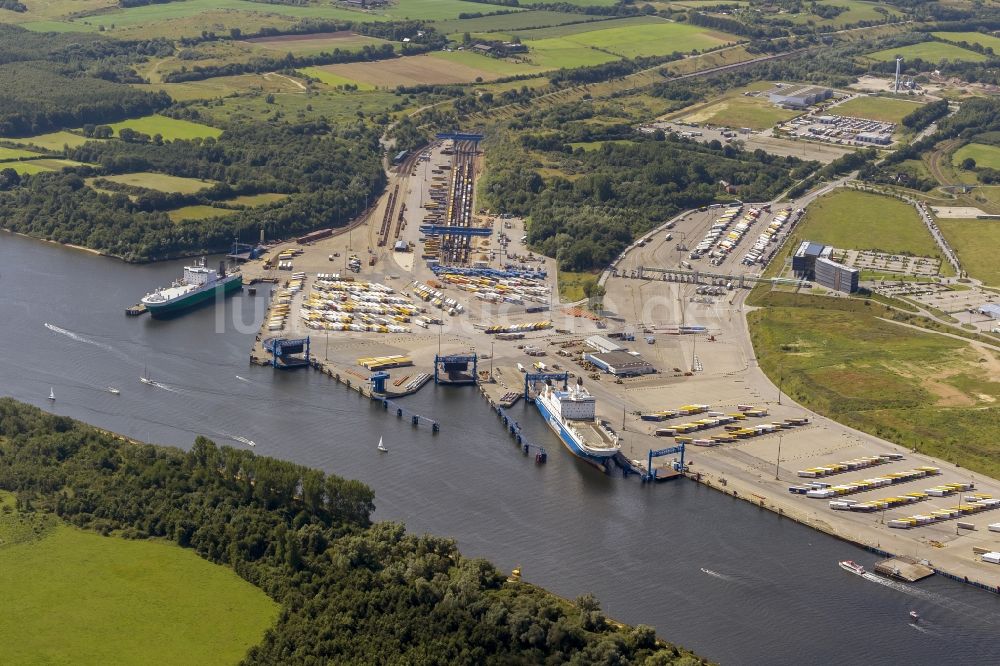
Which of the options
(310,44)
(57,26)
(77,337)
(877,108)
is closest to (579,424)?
(77,337)

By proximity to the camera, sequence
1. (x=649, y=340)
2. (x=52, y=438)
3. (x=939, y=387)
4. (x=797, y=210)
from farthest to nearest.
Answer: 1. (x=797, y=210)
2. (x=649, y=340)
3. (x=939, y=387)
4. (x=52, y=438)

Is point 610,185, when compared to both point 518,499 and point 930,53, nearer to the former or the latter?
point 518,499

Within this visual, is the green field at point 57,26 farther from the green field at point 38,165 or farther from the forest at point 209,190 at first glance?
the green field at point 38,165

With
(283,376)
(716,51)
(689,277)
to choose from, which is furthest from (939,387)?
(716,51)

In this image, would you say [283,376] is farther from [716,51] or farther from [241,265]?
[716,51]

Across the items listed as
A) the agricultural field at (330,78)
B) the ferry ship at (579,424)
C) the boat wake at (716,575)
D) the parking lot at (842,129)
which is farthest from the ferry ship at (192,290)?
the parking lot at (842,129)

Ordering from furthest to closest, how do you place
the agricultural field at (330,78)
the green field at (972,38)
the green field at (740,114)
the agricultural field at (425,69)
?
the green field at (972,38) < the agricultural field at (425,69) < the agricultural field at (330,78) < the green field at (740,114)
